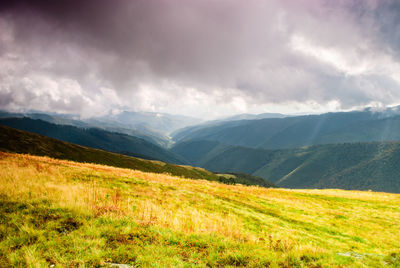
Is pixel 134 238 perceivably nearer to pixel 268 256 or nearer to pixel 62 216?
pixel 62 216

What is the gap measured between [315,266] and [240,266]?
9.06 ft

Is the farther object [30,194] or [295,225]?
[295,225]

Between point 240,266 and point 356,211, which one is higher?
point 240,266

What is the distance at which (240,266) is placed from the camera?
6.29 m

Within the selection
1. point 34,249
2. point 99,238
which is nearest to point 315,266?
point 99,238

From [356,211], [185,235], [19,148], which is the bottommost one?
[19,148]

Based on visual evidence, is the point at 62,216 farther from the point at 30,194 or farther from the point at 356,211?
the point at 356,211

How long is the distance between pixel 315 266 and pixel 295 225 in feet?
32.8

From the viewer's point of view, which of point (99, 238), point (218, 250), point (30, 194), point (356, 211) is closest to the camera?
point (99, 238)

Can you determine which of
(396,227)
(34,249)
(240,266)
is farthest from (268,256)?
(396,227)

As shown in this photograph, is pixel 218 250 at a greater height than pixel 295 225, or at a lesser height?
greater

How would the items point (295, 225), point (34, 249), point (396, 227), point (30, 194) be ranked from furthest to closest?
1. point (396, 227)
2. point (295, 225)
3. point (30, 194)
4. point (34, 249)

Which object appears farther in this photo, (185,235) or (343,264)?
(185,235)

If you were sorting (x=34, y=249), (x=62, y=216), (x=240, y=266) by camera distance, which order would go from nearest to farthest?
(x=34, y=249) < (x=240, y=266) < (x=62, y=216)
